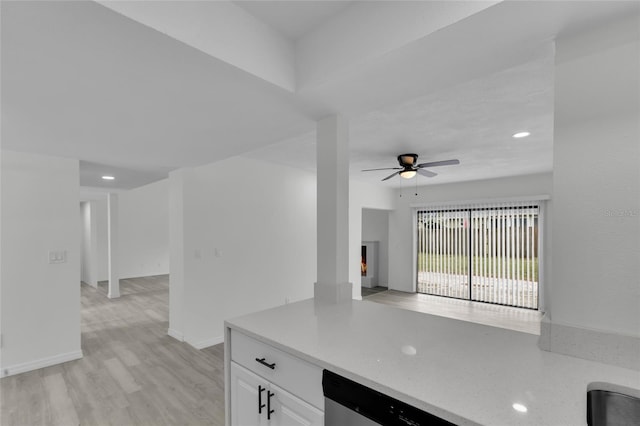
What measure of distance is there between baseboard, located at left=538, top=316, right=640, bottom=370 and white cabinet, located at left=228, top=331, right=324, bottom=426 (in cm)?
86

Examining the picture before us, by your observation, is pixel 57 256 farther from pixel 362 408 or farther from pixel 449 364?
pixel 449 364

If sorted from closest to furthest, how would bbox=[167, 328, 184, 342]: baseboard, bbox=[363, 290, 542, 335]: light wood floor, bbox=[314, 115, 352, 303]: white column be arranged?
bbox=[314, 115, 352, 303]: white column, bbox=[167, 328, 184, 342]: baseboard, bbox=[363, 290, 542, 335]: light wood floor

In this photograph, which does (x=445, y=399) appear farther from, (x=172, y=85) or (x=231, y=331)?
(x=172, y=85)

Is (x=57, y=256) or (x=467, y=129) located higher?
(x=467, y=129)

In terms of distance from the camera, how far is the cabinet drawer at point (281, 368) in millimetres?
1138

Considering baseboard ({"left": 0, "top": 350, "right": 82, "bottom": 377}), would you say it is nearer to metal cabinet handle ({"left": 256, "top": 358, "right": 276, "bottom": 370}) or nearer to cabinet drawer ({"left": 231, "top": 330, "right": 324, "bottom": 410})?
cabinet drawer ({"left": 231, "top": 330, "right": 324, "bottom": 410})

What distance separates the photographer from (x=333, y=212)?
1.92 metres

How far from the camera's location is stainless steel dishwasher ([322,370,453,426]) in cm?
86

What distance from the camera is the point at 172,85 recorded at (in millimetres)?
1510

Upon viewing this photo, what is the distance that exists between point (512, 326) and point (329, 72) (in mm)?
4979

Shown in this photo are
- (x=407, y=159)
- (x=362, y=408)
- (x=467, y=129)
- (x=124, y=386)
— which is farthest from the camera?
(x=407, y=159)

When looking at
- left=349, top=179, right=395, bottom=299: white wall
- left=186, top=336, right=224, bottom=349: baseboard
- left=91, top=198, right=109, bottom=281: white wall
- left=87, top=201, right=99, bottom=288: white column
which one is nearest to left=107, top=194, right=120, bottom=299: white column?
left=87, top=201, right=99, bottom=288: white column

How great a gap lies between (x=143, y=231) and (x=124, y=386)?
22.6ft

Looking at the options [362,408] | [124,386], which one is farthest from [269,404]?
[124,386]
